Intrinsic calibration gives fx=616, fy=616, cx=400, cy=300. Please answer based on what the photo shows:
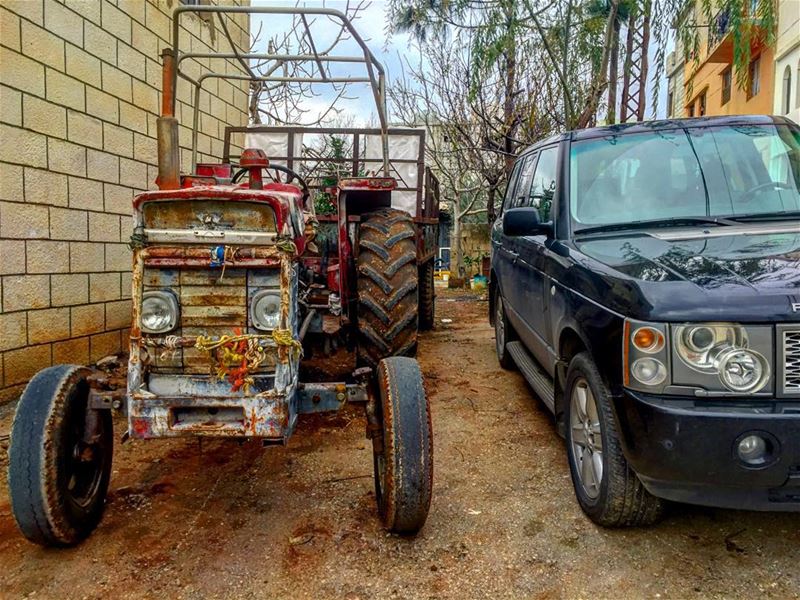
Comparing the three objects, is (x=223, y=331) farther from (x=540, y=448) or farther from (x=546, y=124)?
(x=546, y=124)

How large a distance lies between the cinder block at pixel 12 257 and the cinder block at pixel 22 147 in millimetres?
616

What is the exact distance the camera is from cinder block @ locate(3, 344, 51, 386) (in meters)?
4.70

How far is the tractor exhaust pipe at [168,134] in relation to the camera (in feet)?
13.2

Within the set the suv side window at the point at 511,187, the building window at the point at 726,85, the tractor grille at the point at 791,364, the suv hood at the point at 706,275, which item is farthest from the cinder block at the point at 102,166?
the building window at the point at 726,85

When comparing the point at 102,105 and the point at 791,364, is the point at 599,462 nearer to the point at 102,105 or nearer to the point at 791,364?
the point at 791,364

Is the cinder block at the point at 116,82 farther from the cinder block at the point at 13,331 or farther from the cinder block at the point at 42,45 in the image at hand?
the cinder block at the point at 13,331

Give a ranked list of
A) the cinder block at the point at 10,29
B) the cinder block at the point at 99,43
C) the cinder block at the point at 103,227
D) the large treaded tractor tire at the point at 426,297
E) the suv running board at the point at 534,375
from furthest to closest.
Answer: the large treaded tractor tire at the point at 426,297 → the cinder block at the point at 103,227 → the cinder block at the point at 99,43 → the cinder block at the point at 10,29 → the suv running board at the point at 534,375

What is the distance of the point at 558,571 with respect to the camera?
8.53ft

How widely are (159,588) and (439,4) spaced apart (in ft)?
27.8

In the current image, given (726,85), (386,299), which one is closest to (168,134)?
(386,299)

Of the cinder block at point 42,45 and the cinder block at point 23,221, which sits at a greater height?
the cinder block at point 42,45

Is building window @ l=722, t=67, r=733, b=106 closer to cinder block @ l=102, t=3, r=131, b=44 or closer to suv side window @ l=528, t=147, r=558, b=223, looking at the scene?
suv side window @ l=528, t=147, r=558, b=223

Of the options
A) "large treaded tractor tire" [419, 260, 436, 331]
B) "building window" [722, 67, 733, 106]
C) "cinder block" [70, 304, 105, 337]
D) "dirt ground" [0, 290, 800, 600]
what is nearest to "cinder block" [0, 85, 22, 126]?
"cinder block" [70, 304, 105, 337]

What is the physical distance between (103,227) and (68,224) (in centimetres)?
49
